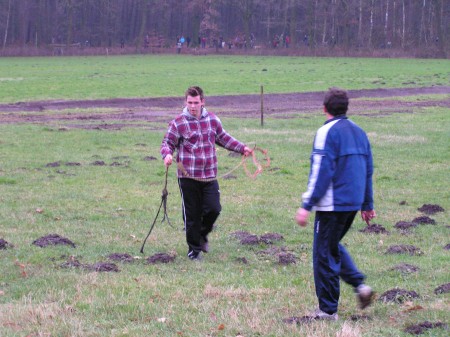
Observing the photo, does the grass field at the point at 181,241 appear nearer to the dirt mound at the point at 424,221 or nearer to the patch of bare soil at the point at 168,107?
the dirt mound at the point at 424,221

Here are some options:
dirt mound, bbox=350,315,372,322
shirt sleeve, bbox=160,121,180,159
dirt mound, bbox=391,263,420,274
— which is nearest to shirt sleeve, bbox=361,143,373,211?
dirt mound, bbox=350,315,372,322

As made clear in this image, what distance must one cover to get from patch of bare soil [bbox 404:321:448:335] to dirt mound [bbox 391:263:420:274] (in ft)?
6.66

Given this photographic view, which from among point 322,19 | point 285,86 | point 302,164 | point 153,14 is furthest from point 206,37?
point 302,164

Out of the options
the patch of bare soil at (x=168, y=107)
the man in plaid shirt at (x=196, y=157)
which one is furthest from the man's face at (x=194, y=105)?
the patch of bare soil at (x=168, y=107)

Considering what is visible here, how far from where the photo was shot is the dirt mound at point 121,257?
8.94 metres

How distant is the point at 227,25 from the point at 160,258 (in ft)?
332

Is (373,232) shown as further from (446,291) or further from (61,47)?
(61,47)

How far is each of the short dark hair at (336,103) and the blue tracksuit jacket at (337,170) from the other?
3.1 inches

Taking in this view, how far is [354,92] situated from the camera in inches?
1447

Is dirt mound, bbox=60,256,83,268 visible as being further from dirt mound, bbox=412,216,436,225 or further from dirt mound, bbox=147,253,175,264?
dirt mound, bbox=412,216,436,225

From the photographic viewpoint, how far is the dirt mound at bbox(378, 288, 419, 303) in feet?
23.0

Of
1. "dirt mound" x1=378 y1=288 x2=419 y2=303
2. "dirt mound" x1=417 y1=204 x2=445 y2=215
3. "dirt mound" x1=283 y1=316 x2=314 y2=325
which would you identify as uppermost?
"dirt mound" x1=417 y1=204 x2=445 y2=215

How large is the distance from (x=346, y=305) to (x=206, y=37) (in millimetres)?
94887

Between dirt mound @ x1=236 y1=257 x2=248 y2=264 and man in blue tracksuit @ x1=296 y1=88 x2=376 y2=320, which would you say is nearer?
man in blue tracksuit @ x1=296 y1=88 x2=376 y2=320
